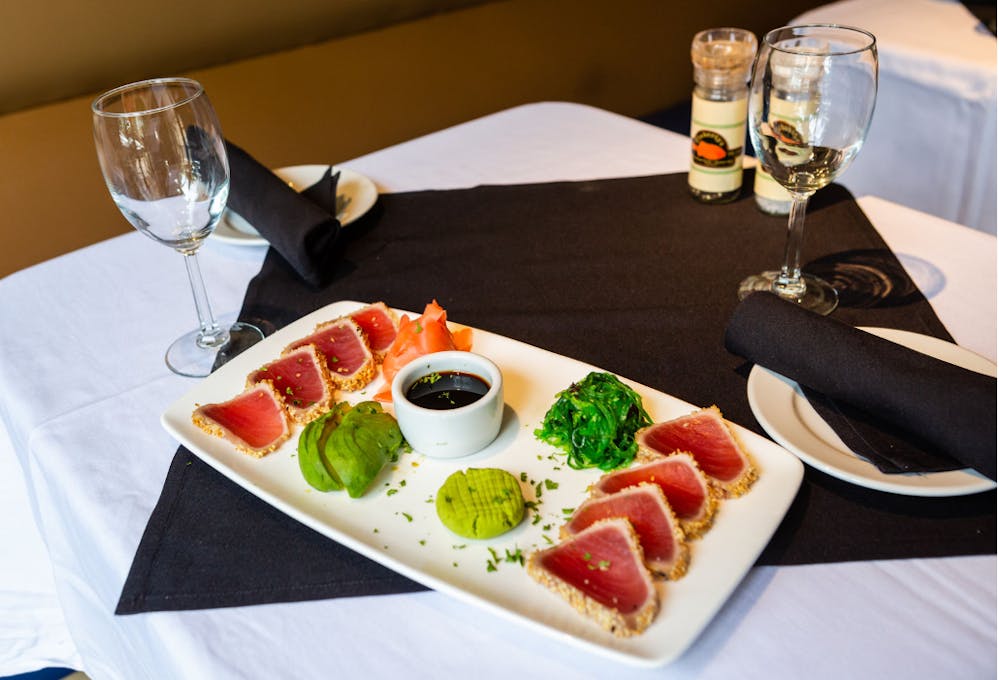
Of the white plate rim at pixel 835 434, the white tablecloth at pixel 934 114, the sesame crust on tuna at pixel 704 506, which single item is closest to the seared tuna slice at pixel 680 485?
the sesame crust on tuna at pixel 704 506

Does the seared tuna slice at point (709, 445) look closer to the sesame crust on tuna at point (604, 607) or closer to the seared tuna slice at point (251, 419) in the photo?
the sesame crust on tuna at point (604, 607)

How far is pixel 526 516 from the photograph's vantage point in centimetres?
77

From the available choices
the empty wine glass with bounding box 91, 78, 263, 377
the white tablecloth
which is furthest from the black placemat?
the white tablecloth

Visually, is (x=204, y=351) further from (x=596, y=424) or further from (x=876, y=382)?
(x=876, y=382)

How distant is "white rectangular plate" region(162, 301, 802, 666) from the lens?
0.66 meters

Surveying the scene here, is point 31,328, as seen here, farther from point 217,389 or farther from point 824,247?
point 824,247

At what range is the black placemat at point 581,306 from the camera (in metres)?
0.76

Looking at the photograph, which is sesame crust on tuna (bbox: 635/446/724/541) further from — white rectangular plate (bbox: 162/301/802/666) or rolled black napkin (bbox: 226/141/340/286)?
rolled black napkin (bbox: 226/141/340/286)

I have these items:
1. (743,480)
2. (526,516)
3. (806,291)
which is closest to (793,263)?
(806,291)

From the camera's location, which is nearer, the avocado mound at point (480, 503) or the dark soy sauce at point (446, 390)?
the avocado mound at point (480, 503)

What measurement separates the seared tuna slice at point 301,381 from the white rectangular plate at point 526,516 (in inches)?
1.0

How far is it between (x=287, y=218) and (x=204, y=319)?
0.21 m

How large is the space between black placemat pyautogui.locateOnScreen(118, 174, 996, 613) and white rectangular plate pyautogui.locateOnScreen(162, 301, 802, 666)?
30mm

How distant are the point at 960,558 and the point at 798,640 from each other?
0.19m
